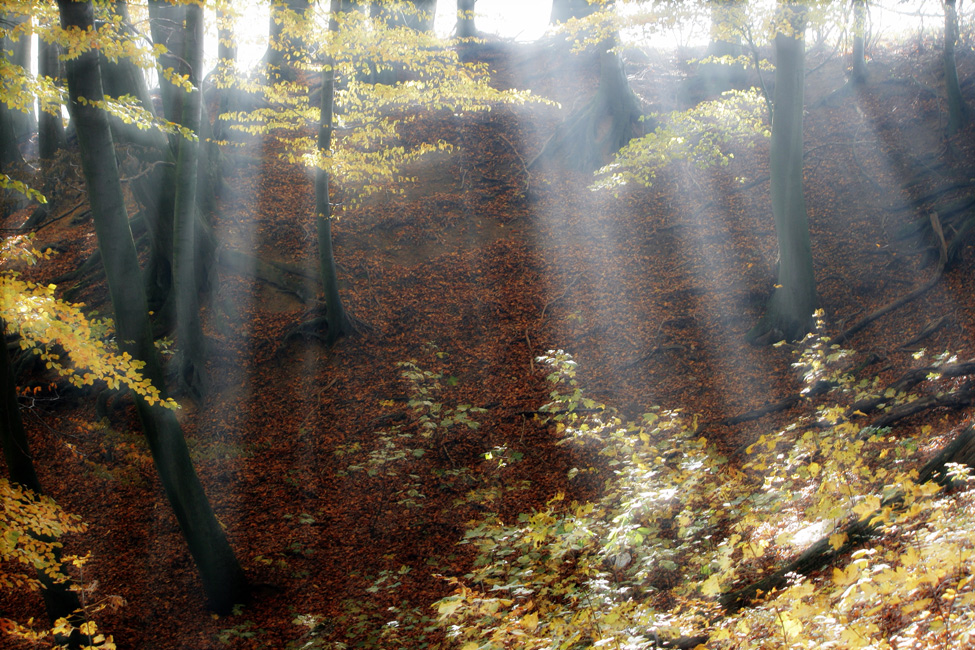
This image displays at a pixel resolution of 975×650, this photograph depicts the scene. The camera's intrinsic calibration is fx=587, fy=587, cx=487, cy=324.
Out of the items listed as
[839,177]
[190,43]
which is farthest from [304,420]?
[839,177]

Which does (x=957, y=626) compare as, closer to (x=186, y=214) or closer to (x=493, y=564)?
(x=493, y=564)

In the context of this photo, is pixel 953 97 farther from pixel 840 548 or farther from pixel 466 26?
pixel 466 26

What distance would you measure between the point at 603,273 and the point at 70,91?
9.05 metres

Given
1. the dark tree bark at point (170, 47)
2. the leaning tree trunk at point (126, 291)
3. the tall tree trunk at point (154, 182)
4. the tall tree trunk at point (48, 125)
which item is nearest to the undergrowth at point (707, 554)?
the leaning tree trunk at point (126, 291)

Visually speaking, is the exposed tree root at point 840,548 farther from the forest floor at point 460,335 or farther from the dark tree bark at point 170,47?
the dark tree bark at point 170,47

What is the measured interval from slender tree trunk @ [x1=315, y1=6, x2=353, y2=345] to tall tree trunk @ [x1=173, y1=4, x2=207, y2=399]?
1.68 metres

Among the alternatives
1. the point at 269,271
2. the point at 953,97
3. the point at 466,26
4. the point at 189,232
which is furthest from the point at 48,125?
the point at 953,97

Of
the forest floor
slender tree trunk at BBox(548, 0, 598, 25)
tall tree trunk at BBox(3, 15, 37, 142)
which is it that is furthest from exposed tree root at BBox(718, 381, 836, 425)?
tall tree trunk at BBox(3, 15, 37, 142)

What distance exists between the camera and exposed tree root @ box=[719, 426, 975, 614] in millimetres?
3234

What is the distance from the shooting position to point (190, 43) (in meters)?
7.81

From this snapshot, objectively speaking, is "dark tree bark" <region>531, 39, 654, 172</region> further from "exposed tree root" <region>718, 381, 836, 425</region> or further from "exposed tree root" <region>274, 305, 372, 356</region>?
"exposed tree root" <region>718, 381, 836, 425</region>

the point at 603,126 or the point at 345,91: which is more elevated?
the point at 603,126

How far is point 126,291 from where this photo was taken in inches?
198

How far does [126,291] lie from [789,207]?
839cm
